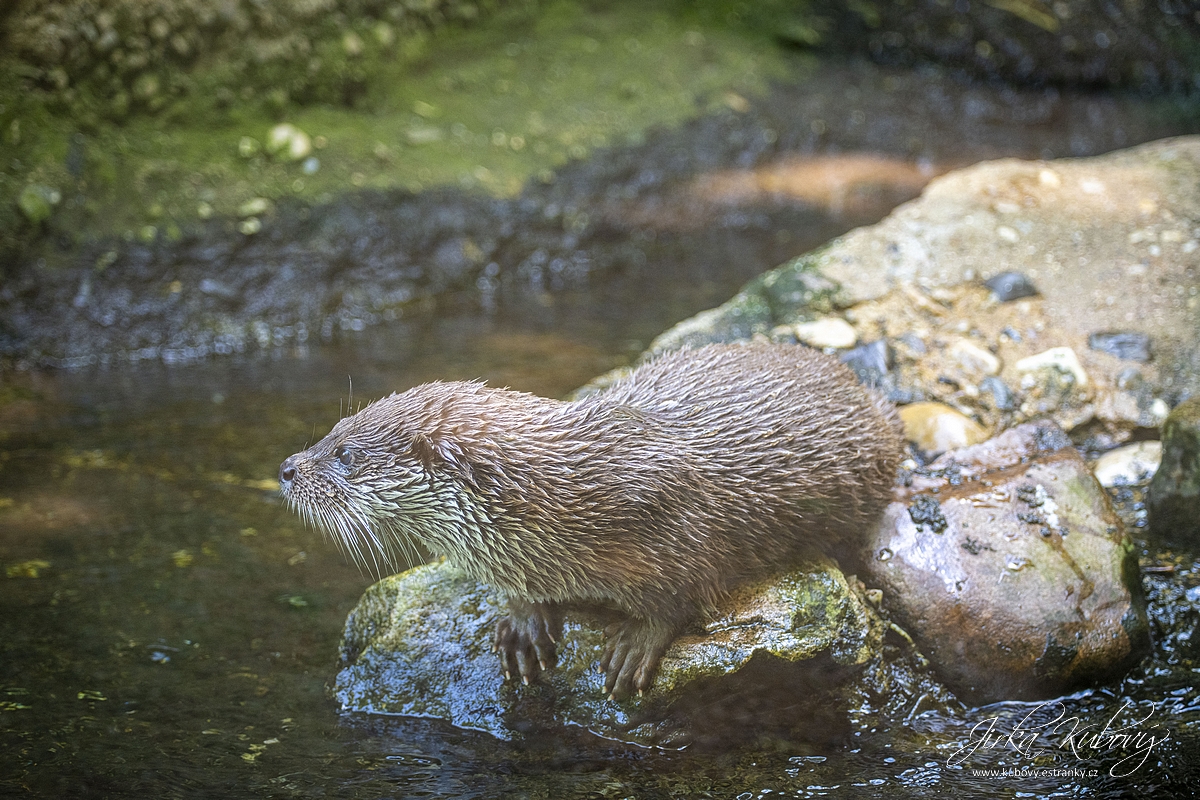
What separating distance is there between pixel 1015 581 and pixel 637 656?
1.16 m

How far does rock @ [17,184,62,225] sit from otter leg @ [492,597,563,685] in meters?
4.12

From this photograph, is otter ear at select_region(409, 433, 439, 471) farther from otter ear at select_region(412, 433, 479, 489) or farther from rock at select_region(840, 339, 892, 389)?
rock at select_region(840, 339, 892, 389)

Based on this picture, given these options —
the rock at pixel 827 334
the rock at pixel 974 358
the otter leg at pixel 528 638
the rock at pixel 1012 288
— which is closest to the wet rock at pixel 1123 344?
the rock at pixel 1012 288

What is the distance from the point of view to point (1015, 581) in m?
3.00

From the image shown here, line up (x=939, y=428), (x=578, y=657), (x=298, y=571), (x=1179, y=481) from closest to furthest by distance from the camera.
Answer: (x=578, y=657), (x=1179, y=481), (x=298, y=571), (x=939, y=428)

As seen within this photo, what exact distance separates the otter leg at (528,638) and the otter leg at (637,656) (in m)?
0.17

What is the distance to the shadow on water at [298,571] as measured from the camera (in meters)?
2.68

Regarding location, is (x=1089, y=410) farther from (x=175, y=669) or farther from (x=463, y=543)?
(x=175, y=669)

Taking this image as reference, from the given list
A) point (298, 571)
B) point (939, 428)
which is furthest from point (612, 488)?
point (939, 428)

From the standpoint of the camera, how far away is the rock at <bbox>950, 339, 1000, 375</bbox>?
4.25 metres

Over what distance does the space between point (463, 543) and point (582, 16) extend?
257 inches

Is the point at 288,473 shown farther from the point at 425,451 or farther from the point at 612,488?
the point at 612,488

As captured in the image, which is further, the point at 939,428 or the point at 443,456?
the point at 939,428

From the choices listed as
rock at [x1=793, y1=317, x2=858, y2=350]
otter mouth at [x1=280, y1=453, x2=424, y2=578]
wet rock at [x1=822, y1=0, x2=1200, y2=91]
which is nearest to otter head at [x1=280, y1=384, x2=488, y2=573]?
otter mouth at [x1=280, y1=453, x2=424, y2=578]
